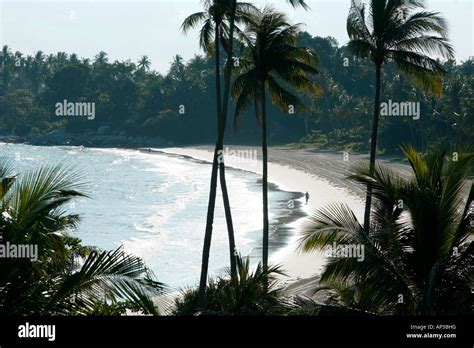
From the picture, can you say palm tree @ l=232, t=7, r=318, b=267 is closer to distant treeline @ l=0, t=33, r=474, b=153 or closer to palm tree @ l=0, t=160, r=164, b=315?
palm tree @ l=0, t=160, r=164, b=315

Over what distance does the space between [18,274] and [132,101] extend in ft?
554

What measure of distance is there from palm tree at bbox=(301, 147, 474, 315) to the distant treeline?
75290 millimetres

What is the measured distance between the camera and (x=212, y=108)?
159875 mm

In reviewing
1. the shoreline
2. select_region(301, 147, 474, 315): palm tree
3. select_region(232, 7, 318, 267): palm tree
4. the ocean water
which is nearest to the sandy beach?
the shoreline

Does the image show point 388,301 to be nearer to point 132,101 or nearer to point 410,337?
point 410,337

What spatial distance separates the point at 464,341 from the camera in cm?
874

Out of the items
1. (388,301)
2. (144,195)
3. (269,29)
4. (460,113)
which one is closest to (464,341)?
(388,301)

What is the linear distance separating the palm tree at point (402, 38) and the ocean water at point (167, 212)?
10.8 m

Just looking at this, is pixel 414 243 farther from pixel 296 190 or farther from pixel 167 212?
pixel 296 190

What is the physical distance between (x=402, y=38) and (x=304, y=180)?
64321 mm

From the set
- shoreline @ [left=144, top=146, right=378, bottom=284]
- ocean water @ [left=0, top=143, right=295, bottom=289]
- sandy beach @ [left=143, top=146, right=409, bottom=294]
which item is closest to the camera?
sandy beach @ [left=143, top=146, right=409, bottom=294]

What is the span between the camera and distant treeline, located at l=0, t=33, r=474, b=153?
336 ft

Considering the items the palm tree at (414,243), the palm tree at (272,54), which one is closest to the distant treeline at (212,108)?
the palm tree at (272,54)

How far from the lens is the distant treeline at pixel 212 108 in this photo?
10242cm
